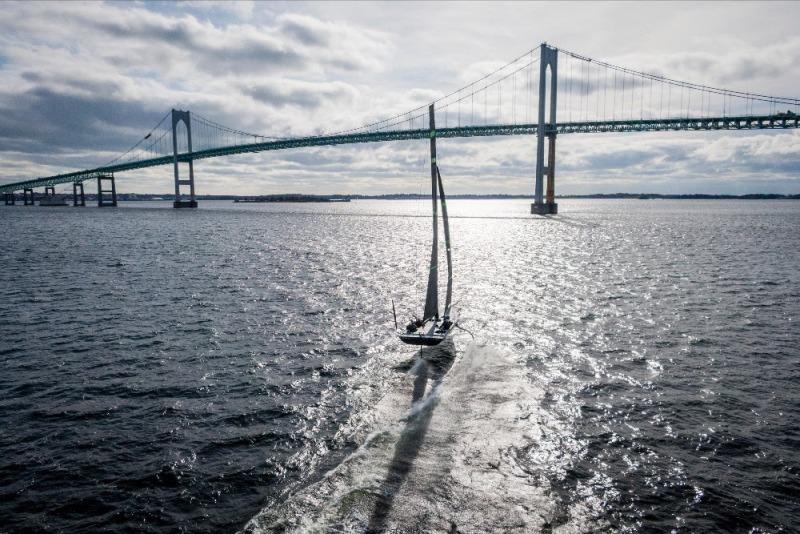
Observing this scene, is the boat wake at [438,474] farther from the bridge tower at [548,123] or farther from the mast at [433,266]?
the bridge tower at [548,123]

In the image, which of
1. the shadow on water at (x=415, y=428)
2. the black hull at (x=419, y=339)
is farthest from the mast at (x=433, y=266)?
the black hull at (x=419, y=339)

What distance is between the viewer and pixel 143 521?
8.09 meters

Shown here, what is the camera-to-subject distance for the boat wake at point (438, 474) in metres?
8.07

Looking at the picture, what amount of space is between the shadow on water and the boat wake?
0.02 meters

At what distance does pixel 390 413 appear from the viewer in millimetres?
12445

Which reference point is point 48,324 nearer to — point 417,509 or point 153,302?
point 153,302

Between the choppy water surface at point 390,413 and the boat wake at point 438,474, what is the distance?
0.05 m

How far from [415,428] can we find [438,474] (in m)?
2.19

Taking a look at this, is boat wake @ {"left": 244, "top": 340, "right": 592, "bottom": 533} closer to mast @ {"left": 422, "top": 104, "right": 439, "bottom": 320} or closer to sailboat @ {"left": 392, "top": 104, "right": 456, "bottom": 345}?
sailboat @ {"left": 392, "top": 104, "right": 456, "bottom": 345}

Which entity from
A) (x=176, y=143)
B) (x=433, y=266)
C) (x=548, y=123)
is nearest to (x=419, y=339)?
(x=433, y=266)

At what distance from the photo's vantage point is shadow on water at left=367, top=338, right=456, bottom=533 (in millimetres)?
8500

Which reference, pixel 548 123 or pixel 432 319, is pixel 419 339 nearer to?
pixel 432 319

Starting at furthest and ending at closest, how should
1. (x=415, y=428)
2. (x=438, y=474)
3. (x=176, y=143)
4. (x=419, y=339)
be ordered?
(x=176, y=143) < (x=419, y=339) < (x=415, y=428) < (x=438, y=474)

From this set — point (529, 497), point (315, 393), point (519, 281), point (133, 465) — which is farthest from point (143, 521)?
→ point (519, 281)
